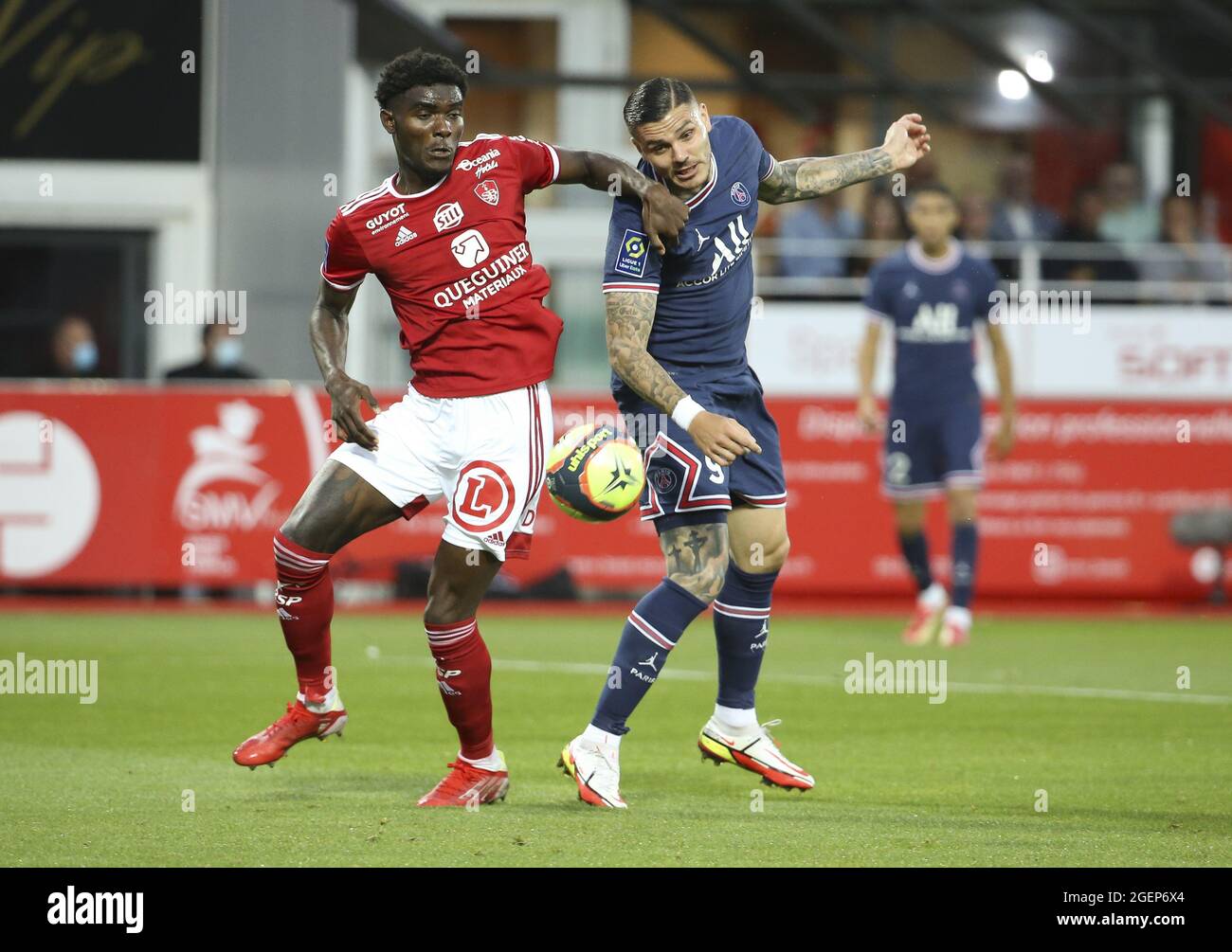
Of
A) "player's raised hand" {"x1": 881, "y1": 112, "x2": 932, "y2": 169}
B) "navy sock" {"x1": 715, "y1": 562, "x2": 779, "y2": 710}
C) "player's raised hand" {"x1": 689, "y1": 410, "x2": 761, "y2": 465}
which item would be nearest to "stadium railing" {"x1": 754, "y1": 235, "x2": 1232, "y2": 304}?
"player's raised hand" {"x1": 881, "y1": 112, "x2": 932, "y2": 169}

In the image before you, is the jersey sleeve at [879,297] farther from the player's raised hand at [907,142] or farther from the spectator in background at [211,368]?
the spectator in background at [211,368]

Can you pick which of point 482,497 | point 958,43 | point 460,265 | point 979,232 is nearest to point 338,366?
point 460,265

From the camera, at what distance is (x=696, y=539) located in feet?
23.4

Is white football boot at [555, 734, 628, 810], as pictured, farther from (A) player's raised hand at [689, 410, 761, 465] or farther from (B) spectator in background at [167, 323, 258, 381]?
(B) spectator in background at [167, 323, 258, 381]

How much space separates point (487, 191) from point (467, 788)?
2052 millimetres

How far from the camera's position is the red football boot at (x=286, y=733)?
706 centimetres

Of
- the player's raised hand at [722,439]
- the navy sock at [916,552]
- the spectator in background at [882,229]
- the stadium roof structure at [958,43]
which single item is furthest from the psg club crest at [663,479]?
the stadium roof structure at [958,43]

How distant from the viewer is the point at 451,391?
6969mm

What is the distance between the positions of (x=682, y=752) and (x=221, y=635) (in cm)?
585

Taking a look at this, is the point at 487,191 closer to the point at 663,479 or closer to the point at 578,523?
the point at 663,479

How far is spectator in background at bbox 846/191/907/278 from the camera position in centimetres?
1977
